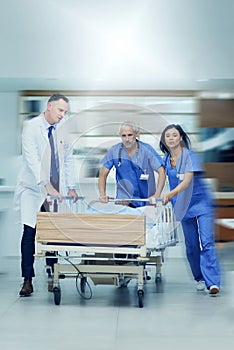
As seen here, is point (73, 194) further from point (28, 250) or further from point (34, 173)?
point (28, 250)

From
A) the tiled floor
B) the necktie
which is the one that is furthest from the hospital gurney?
the necktie

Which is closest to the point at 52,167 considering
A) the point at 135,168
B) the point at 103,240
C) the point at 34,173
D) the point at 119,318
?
the point at 34,173

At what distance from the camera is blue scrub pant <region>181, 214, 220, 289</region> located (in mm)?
5285

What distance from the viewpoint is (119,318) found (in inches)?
177

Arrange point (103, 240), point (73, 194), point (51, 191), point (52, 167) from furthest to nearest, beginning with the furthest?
point (73, 194) → point (52, 167) → point (51, 191) → point (103, 240)

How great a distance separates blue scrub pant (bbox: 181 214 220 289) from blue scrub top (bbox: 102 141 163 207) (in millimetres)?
349

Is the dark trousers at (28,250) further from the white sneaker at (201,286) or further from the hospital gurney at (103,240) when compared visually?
the white sneaker at (201,286)

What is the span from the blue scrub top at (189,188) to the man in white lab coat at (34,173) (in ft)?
2.12

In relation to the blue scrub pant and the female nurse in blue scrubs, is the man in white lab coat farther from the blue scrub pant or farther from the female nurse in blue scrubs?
the blue scrub pant

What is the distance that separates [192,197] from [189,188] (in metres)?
0.07

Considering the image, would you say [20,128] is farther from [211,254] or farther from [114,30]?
[211,254]

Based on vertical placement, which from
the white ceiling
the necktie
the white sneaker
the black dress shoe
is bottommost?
the white sneaker

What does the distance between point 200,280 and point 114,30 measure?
6.04 ft

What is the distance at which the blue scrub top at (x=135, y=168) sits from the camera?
5258mm
